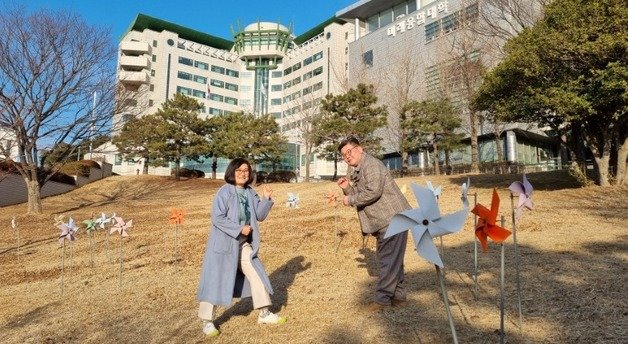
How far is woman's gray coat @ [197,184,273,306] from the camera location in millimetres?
3975

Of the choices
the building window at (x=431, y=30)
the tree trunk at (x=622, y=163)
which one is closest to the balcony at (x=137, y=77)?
the building window at (x=431, y=30)

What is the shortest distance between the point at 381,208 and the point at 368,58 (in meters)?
42.7

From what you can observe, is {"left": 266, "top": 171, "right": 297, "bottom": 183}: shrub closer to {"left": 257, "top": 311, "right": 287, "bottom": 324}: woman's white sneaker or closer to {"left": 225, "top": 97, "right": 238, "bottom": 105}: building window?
{"left": 257, "top": 311, "right": 287, "bottom": 324}: woman's white sneaker

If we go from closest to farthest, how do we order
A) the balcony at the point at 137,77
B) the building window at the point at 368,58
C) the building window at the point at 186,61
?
the building window at the point at 368,58, the balcony at the point at 137,77, the building window at the point at 186,61

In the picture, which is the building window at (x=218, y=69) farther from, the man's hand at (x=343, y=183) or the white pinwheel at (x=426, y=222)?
the white pinwheel at (x=426, y=222)

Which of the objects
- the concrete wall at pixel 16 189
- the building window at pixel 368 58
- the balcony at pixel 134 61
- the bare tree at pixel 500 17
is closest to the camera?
the bare tree at pixel 500 17

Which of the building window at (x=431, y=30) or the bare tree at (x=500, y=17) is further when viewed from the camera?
the building window at (x=431, y=30)

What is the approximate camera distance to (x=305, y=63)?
63.4m

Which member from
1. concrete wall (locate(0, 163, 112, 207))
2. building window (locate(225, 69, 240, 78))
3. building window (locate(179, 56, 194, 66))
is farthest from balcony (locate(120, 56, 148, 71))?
concrete wall (locate(0, 163, 112, 207))

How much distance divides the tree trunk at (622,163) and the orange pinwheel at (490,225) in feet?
38.9

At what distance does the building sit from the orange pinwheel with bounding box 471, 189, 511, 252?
2125cm

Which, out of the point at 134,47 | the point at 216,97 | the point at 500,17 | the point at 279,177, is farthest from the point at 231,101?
the point at 500,17

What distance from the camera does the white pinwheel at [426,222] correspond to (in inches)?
98.1

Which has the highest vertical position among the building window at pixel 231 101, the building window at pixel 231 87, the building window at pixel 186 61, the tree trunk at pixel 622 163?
the building window at pixel 186 61
